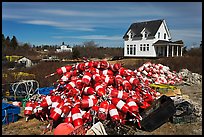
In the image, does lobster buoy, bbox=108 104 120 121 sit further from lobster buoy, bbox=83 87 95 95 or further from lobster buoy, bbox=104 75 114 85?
lobster buoy, bbox=104 75 114 85

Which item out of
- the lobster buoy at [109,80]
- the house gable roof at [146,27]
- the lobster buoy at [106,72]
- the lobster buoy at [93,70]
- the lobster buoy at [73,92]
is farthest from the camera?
the house gable roof at [146,27]

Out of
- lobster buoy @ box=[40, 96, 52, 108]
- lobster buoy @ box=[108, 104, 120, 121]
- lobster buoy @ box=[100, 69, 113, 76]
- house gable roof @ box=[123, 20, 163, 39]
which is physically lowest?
lobster buoy @ box=[108, 104, 120, 121]

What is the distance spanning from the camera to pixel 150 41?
33.2 m

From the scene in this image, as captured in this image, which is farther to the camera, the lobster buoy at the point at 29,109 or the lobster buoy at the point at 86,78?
the lobster buoy at the point at 86,78

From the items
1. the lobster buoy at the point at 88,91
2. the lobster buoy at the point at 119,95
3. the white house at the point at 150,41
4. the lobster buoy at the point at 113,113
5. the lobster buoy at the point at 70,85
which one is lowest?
the lobster buoy at the point at 113,113

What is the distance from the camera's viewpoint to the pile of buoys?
236 inches

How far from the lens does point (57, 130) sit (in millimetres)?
5551

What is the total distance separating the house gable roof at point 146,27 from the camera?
33259 millimetres

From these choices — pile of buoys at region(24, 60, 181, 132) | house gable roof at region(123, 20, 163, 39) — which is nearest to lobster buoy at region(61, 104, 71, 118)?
pile of buoys at region(24, 60, 181, 132)

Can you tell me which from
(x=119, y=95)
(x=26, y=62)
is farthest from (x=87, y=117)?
(x=26, y=62)

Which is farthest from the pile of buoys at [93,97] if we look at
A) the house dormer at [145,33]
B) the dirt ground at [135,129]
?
the house dormer at [145,33]

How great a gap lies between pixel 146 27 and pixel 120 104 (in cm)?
2973

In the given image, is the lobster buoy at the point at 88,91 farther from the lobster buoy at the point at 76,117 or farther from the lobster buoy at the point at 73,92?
the lobster buoy at the point at 76,117

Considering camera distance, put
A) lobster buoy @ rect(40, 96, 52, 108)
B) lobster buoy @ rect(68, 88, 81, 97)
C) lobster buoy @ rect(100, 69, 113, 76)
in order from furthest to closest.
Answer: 1. lobster buoy @ rect(100, 69, 113, 76)
2. lobster buoy @ rect(68, 88, 81, 97)
3. lobster buoy @ rect(40, 96, 52, 108)
